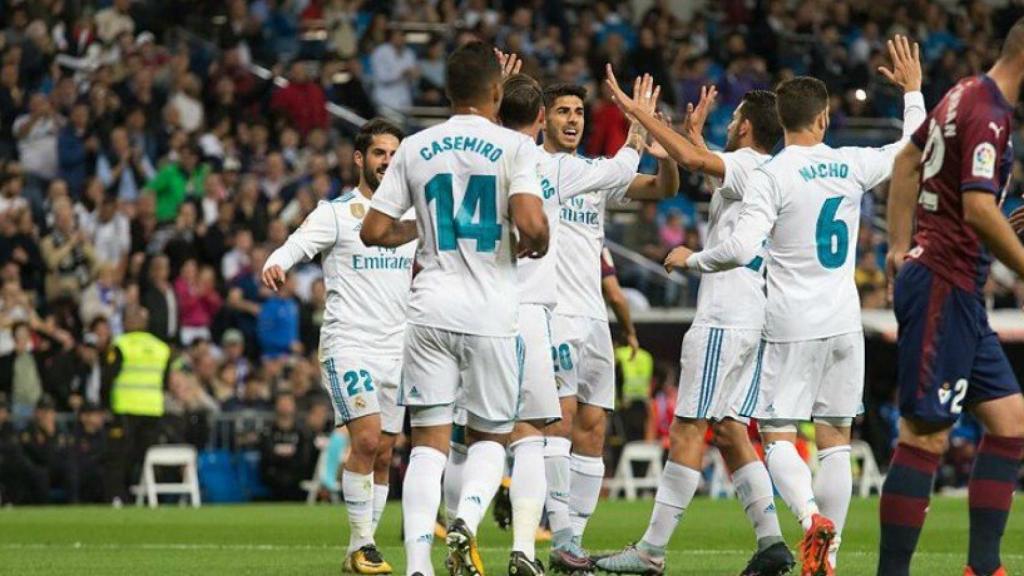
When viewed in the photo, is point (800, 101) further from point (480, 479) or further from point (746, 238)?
point (480, 479)

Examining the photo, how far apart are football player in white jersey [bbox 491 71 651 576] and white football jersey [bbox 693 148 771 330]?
0.54 meters

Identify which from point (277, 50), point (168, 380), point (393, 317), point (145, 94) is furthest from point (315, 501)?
point (393, 317)

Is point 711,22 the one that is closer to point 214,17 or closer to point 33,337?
point 214,17

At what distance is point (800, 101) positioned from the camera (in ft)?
33.7

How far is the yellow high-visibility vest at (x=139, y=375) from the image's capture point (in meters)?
22.0

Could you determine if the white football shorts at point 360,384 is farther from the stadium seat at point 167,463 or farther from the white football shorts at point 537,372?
the stadium seat at point 167,463

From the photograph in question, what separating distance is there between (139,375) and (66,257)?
2.18m

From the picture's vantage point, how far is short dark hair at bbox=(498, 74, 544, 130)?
10102mm

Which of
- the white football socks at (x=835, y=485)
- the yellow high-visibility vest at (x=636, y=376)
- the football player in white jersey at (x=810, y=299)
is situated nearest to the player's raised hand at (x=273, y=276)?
the football player in white jersey at (x=810, y=299)

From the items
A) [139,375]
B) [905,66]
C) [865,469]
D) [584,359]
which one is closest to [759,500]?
[584,359]

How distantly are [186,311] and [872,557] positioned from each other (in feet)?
42.2

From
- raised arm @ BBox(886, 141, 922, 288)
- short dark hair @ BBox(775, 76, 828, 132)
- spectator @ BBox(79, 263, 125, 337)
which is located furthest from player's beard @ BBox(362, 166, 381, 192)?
spectator @ BBox(79, 263, 125, 337)

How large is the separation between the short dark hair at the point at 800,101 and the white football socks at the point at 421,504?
2660 mm

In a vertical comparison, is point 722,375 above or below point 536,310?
below
